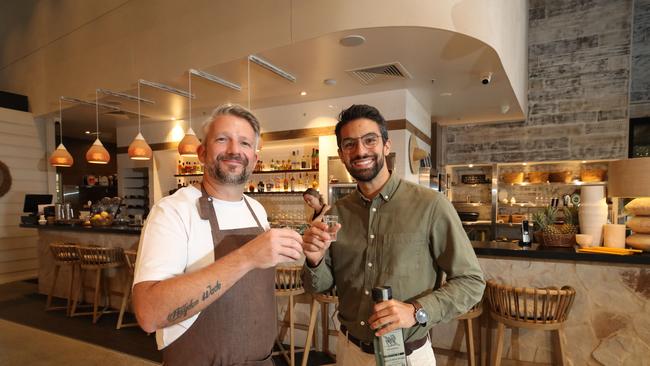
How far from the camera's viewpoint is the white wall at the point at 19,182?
21.6ft

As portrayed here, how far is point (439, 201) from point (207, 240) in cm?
99

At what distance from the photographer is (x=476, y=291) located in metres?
1.32

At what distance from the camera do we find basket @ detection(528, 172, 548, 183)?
6.71 m

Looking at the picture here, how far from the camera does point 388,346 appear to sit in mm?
1124

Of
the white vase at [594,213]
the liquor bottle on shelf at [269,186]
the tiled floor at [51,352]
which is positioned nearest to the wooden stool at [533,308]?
the white vase at [594,213]

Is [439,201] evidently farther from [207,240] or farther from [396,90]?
[396,90]

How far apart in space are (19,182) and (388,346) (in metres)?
8.63

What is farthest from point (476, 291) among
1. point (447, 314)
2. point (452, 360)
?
point (452, 360)

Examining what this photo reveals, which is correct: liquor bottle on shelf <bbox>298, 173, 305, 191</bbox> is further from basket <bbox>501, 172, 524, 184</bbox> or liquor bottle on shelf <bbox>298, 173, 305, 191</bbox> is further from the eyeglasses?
the eyeglasses

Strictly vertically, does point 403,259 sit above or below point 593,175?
below

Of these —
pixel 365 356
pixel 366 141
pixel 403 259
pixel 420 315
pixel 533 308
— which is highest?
pixel 366 141

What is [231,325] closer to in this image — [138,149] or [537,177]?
[138,149]

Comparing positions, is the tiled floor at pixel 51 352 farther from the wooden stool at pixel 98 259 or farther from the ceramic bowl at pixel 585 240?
the ceramic bowl at pixel 585 240

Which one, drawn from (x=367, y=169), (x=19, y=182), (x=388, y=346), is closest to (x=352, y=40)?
(x=367, y=169)
